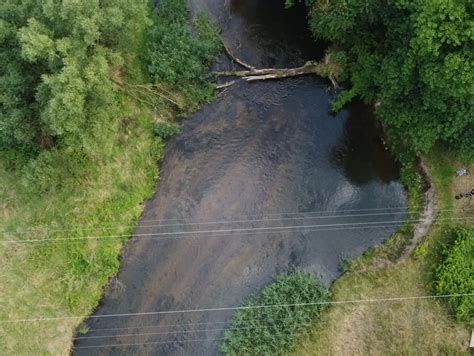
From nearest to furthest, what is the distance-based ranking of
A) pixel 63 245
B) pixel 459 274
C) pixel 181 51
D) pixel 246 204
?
pixel 459 274 → pixel 63 245 → pixel 181 51 → pixel 246 204

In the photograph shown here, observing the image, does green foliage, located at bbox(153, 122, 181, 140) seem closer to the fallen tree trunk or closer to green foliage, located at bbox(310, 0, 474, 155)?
the fallen tree trunk

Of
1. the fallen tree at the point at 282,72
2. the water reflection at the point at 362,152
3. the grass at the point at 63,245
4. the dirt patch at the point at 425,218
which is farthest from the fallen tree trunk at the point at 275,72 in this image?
the dirt patch at the point at 425,218

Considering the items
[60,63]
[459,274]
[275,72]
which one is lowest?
[459,274]

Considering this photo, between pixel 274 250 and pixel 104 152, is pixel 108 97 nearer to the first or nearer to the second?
pixel 104 152

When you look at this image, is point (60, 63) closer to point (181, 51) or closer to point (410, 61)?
point (181, 51)

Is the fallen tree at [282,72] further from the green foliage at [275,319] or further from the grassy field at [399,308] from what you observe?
the green foliage at [275,319]

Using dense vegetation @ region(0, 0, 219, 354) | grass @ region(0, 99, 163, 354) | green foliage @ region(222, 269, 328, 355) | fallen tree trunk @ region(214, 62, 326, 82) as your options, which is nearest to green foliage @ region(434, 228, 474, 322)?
green foliage @ region(222, 269, 328, 355)

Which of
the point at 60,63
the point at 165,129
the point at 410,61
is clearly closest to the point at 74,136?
the point at 60,63


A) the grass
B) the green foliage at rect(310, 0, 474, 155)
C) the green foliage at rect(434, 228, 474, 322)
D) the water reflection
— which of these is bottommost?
the grass
